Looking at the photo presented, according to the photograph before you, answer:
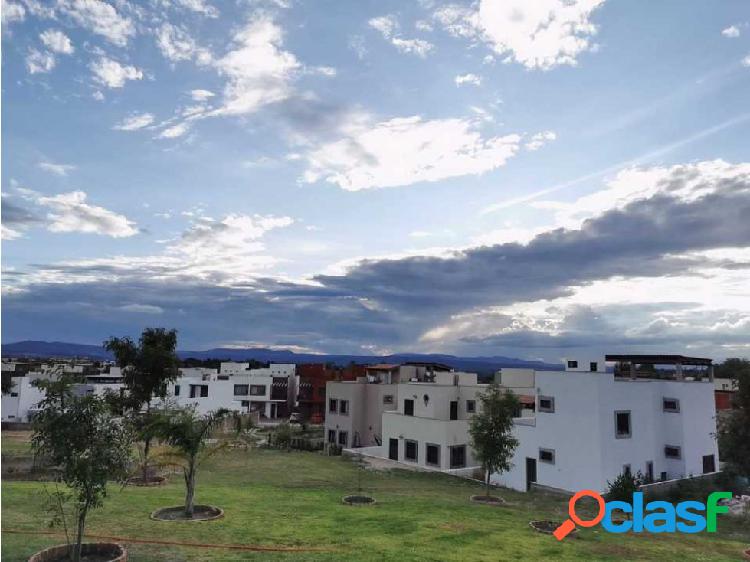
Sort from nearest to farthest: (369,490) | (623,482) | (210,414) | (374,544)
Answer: (374,544)
(210,414)
(623,482)
(369,490)

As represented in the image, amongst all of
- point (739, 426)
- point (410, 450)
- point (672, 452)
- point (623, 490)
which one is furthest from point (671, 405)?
point (410, 450)

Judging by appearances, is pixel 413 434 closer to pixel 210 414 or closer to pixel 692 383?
pixel 692 383

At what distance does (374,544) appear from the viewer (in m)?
16.7

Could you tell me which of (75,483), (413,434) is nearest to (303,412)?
(413,434)

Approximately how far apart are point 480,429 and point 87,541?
21.4 meters

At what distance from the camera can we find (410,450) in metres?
46.2

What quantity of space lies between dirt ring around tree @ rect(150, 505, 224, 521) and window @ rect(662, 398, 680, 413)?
105 feet

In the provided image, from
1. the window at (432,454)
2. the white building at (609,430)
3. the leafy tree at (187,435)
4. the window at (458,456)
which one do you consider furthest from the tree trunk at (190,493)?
the window at (458,456)

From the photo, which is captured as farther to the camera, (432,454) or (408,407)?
(408,407)

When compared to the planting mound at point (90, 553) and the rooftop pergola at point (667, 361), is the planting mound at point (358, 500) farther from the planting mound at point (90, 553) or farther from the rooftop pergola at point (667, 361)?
the rooftop pergola at point (667, 361)

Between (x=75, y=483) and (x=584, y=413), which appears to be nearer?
(x=75, y=483)

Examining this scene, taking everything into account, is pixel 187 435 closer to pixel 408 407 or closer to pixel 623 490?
pixel 623 490

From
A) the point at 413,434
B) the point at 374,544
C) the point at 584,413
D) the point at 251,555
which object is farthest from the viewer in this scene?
the point at 413,434

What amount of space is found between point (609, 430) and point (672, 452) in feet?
24.8
